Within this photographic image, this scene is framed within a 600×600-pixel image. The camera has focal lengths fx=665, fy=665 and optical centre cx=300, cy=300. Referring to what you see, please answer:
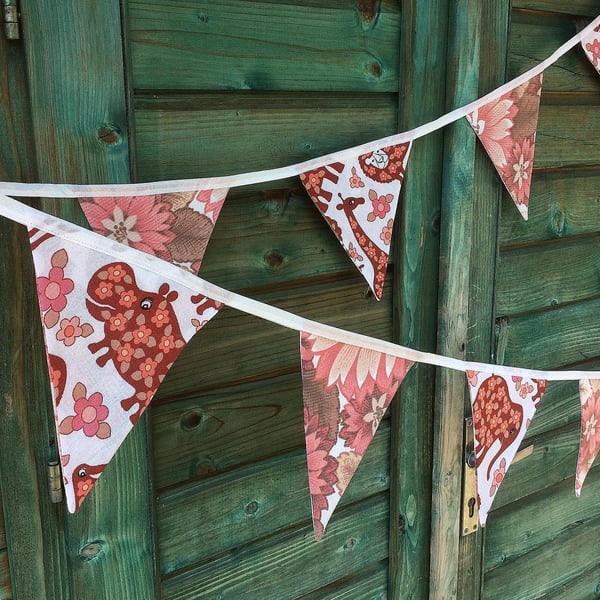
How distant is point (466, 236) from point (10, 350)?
0.82 m

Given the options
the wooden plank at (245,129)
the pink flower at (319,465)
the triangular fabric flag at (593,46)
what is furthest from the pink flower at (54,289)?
the triangular fabric flag at (593,46)

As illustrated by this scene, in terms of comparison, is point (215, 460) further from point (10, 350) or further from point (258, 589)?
point (10, 350)

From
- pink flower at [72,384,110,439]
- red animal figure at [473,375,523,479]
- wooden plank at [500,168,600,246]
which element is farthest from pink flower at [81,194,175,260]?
wooden plank at [500,168,600,246]

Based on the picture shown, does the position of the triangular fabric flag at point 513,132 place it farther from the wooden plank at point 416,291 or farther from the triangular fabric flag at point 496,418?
the triangular fabric flag at point 496,418

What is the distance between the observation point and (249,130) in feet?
3.29

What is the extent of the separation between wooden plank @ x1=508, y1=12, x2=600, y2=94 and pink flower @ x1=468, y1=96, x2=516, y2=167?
86 mm

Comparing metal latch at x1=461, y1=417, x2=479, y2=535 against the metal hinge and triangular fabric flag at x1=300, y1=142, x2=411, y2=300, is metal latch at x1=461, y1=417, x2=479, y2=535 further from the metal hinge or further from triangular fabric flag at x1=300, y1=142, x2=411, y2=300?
the metal hinge

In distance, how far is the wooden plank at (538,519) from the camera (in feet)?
5.14

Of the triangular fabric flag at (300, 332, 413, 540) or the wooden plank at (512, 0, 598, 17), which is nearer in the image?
the triangular fabric flag at (300, 332, 413, 540)

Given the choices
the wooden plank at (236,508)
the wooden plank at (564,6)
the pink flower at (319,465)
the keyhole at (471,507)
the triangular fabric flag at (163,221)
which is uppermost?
the wooden plank at (564,6)

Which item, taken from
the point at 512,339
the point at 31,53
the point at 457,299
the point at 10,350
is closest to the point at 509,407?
the point at 457,299

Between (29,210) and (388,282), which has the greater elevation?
(29,210)

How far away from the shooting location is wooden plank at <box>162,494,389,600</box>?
1135 mm

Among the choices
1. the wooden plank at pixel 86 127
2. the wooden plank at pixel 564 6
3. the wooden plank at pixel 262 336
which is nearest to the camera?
the wooden plank at pixel 86 127
